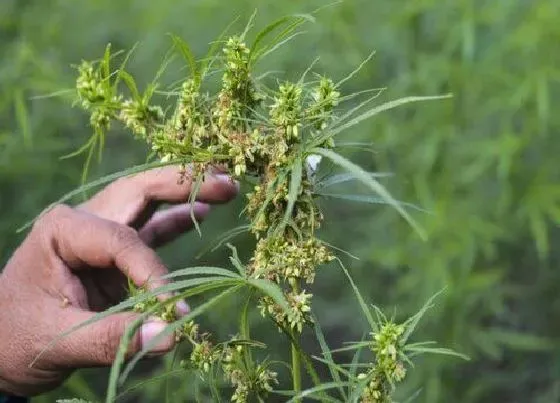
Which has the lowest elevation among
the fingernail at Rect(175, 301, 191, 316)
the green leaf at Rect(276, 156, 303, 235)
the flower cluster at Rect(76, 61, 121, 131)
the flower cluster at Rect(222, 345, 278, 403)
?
the flower cluster at Rect(222, 345, 278, 403)

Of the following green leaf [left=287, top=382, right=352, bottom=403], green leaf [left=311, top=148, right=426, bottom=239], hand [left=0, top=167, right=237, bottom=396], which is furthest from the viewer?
hand [left=0, top=167, right=237, bottom=396]

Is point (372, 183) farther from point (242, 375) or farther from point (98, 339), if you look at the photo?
point (98, 339)

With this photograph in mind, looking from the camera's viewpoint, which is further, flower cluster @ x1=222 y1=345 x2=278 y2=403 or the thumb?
the thumb

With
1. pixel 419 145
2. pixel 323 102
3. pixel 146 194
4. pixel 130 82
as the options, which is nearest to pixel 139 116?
pixel 130 82

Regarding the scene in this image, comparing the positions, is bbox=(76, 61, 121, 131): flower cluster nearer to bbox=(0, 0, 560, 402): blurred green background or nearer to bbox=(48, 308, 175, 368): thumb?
bbox=(48, 308, 175, 368): thumb

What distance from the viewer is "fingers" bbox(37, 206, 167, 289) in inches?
33.1

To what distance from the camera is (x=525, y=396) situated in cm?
229

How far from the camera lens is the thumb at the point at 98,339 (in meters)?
0.77

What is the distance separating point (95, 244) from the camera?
0.89 m

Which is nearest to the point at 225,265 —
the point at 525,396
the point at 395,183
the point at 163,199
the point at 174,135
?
the point at 395,183

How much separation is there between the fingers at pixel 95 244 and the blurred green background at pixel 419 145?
0.95 m

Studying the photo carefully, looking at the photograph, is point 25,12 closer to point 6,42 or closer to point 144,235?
point 6,42

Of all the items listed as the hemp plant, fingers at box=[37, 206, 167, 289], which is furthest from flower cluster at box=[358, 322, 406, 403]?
fingers at box=[37, 206, 167, 289]

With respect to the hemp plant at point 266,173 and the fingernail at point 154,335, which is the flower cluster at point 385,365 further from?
the fingernail at point 154,335
